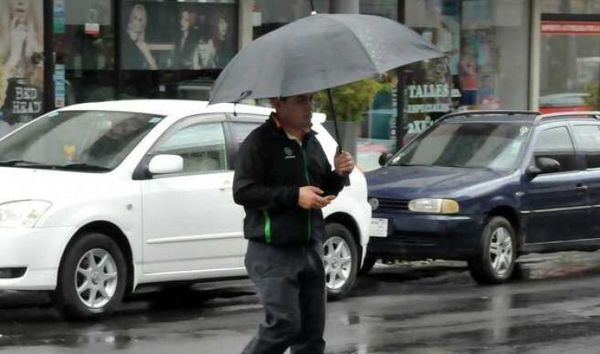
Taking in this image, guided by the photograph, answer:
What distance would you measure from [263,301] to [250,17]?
486 inches

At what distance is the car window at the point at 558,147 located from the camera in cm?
1336

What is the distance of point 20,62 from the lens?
16.0m

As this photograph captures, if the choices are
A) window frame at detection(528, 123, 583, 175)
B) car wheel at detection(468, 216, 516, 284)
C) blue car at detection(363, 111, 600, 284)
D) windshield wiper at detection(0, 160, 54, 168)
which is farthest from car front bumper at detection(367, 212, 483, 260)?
windshield wiper at detection(0, 160, 54, 168)

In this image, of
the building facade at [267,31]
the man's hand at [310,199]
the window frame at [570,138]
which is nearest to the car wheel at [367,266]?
the window frame at [570,138]

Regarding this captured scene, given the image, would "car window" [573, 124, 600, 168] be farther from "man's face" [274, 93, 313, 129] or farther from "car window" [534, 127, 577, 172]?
"man's face" [274, 93, 313, 129]

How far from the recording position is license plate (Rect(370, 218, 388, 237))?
12453 mm

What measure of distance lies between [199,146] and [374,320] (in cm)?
206

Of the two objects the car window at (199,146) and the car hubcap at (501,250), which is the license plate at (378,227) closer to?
the car hubcap at (501,250)

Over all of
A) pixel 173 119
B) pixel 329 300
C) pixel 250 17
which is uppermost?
pixel 250 17

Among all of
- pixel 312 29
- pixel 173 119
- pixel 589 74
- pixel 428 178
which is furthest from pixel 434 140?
pixel 589 74

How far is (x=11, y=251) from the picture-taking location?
370 inches

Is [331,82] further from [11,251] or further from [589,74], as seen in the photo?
[589,74]

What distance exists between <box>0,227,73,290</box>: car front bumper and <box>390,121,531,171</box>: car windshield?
512 cm

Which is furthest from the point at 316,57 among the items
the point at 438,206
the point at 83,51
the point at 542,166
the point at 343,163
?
the point at 83,51
